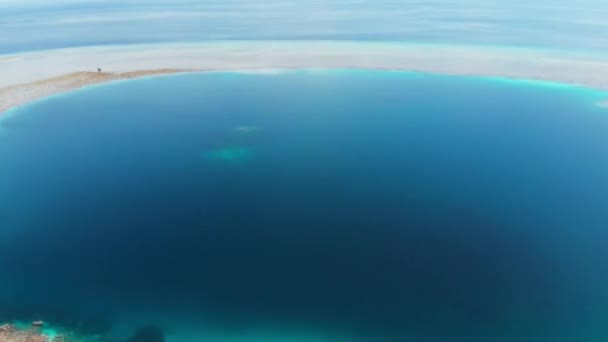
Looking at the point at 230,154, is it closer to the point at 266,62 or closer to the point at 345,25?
the point at 266,62

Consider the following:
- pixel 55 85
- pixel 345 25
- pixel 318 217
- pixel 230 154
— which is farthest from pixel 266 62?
pixel 318 217

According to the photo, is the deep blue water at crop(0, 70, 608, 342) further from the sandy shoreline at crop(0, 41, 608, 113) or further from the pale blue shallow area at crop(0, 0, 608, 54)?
the pale blue shallow area at crop(0, 0, 608, 54)

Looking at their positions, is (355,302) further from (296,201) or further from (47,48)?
(47,48)

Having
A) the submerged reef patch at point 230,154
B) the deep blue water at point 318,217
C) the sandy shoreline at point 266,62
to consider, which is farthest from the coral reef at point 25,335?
the sandy shoreline at point 266,62

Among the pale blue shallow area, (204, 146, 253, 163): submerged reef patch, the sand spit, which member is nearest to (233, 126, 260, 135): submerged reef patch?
(204, 146, 253, 163): submerged reef patch

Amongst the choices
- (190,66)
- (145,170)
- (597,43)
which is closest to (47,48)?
(190,66)

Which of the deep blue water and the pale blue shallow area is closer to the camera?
the deep blue water
